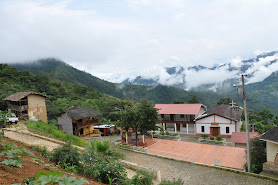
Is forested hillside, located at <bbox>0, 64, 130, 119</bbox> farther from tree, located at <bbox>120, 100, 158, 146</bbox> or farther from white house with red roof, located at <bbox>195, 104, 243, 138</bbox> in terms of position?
tree, located at <bbox>120, 100, 158, 146</bbox>

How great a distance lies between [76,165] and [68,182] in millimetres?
4976

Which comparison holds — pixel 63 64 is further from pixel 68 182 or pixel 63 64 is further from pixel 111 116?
pixel 68 182

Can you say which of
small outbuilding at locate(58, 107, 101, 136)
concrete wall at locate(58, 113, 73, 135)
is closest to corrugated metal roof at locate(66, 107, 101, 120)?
small outbuilding at locate(58, 107, 101, 136)

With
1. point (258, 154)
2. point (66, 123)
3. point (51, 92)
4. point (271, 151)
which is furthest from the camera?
point (51, 92)

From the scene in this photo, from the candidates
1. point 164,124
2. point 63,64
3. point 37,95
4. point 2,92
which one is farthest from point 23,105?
point 63,64

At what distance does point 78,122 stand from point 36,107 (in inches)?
279

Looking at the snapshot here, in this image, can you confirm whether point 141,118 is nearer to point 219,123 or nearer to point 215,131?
point 219,123

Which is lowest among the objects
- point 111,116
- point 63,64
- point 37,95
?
point 111,116

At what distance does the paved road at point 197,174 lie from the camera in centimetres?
1084

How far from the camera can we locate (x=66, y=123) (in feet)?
98.2

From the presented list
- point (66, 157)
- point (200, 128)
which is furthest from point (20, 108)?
point (200, 128)

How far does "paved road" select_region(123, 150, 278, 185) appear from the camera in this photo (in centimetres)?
1084

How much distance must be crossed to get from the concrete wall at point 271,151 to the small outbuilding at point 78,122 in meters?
23.6

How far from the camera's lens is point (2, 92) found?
113 feet
